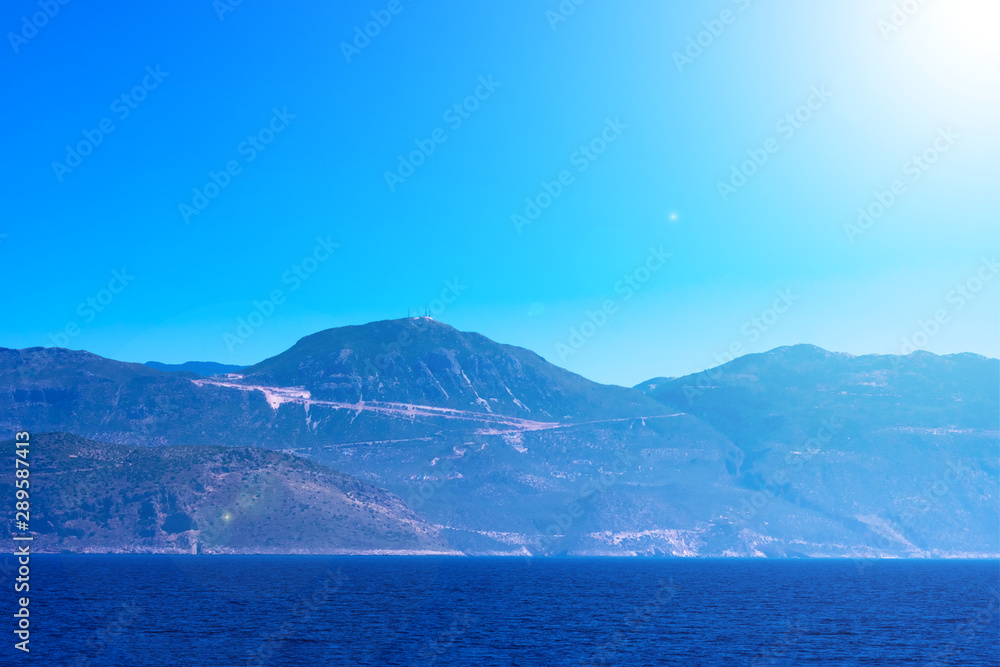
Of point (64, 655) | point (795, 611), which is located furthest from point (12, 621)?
point (795, 611)

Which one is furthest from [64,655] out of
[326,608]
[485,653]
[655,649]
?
[655,649]

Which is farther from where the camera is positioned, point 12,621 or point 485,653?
point 12,621

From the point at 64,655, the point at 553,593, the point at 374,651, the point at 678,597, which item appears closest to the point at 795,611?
the point at 678,597

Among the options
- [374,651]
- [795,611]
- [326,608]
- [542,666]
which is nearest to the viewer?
[542,666]

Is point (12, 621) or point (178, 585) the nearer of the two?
point (12, 621)

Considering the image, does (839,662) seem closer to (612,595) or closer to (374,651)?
(374,651)

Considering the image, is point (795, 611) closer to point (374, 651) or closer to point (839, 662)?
point (839, 662)

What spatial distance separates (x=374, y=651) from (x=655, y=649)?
1281 inches

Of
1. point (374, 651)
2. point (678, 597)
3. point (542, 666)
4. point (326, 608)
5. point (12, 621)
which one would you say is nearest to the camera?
point (542, 666)

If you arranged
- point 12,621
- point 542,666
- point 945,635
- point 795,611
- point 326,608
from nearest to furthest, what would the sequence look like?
point 542,666 → point 12,621 → point 945,635 → point 326,608 → point 795,611

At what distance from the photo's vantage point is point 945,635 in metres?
124

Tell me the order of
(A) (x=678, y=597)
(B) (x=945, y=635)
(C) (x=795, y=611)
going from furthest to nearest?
(A) (x=678, y=597)
(C) (x=795, y=611)
(B) (x=945, y=635)

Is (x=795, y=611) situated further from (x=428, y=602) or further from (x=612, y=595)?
(x=428, y=602)

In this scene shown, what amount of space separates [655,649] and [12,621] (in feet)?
263
